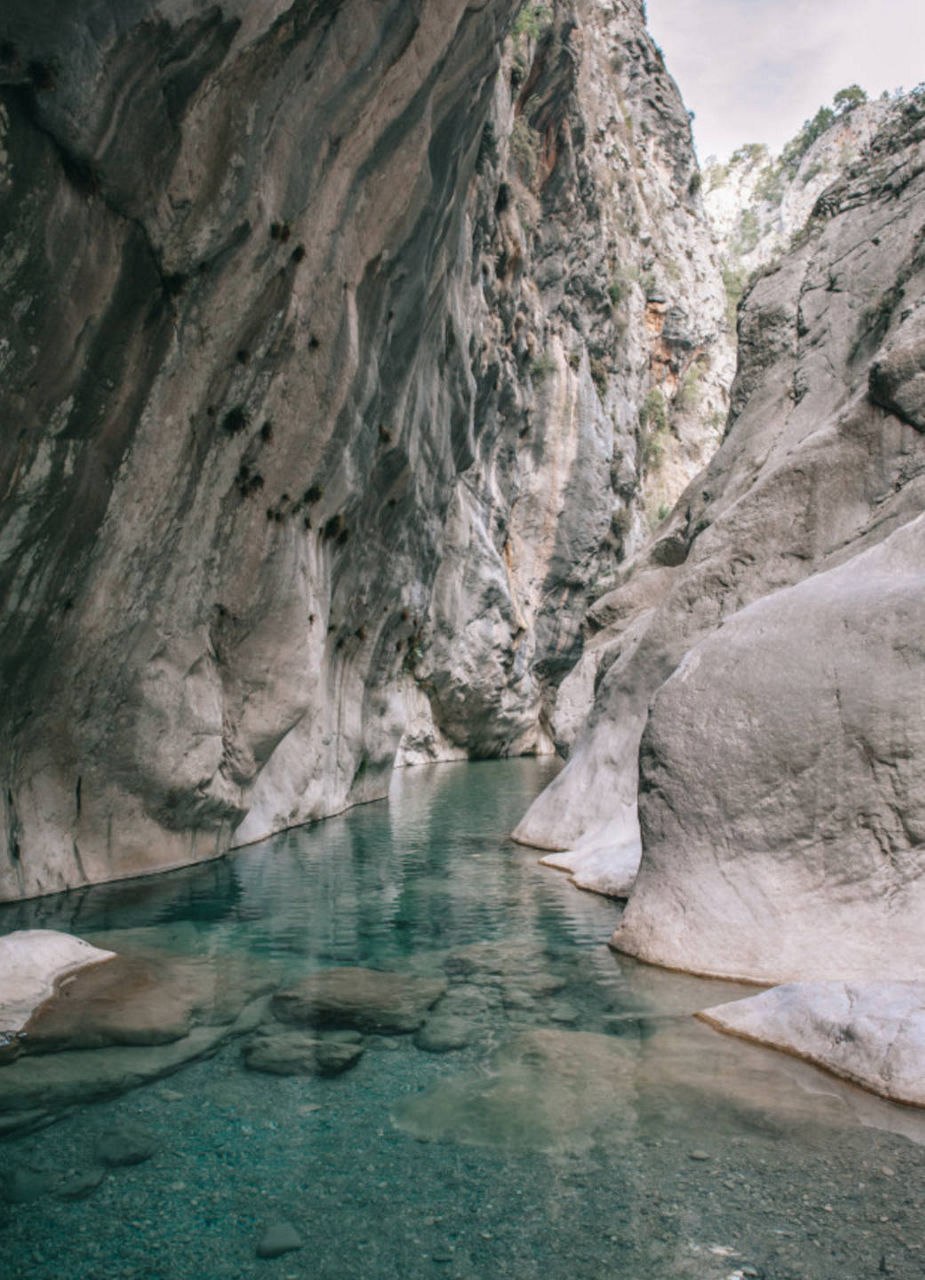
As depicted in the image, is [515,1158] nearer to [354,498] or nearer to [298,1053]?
[298,1053]

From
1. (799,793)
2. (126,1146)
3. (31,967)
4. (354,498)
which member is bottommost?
(126,1146)

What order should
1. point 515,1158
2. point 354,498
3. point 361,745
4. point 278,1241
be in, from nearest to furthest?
point 278,1241
point 515,1158
point 354,498
point 361,745

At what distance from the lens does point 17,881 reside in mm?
10461

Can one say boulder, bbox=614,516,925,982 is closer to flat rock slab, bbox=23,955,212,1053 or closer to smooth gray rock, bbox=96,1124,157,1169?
flat rock slab, bbox=23,955,212,1053

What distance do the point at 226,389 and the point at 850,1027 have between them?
10.1 m

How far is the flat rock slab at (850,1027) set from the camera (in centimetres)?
482

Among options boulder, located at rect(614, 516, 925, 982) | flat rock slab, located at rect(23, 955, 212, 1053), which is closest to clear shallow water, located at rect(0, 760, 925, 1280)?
flat rock slab, located at rect(23, 955, 212, 1053)

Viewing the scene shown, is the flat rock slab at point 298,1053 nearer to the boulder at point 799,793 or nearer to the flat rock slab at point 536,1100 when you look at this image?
the flat rock slab at point 536,1100

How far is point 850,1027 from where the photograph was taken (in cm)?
518

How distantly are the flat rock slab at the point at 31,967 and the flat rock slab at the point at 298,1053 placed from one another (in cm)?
148

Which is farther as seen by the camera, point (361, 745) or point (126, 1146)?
point (361, 745)

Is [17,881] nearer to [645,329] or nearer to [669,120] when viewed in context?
[645,329]

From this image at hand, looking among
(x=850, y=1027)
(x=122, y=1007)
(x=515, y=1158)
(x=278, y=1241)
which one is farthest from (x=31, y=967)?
(x=850, y=1027)

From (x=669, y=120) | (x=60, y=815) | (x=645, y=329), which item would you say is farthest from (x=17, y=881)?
(x=669, y=120)
